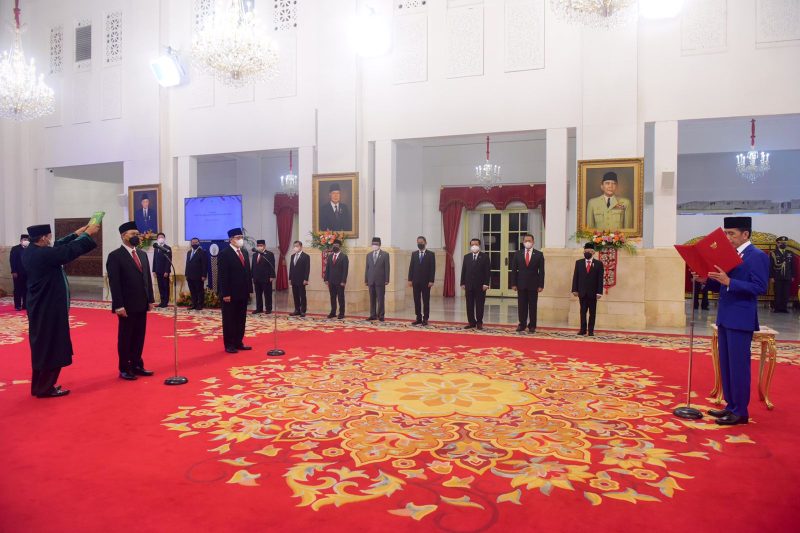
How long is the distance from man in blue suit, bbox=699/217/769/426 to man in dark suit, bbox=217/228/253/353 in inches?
207

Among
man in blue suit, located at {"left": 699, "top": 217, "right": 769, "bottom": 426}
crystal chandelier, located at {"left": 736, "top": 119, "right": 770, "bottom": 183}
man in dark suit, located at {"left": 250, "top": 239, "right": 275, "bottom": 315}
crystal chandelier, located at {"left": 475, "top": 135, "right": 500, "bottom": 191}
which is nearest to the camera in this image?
man in blue suit, located at {"left": 699, "top": 217, "right": 769, "bottom": 426}

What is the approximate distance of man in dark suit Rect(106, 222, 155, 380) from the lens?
5.66m

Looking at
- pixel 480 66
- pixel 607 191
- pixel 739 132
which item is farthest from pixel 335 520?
pixel 739 132

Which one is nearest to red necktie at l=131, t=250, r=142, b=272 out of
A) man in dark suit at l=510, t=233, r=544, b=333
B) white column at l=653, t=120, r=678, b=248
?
man in dark suit at l=510, t=233, r=544, b=333

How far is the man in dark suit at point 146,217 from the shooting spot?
525 inches

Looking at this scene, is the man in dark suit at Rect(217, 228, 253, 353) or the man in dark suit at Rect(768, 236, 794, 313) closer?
the man in dark suit at Rect(217, 228, 253, 353)

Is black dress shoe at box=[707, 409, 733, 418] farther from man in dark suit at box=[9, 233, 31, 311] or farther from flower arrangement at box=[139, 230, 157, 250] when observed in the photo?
man in dark suit at box=[9, 233, 31, 311]

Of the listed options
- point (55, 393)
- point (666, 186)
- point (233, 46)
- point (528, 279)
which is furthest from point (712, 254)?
point (233, 46)

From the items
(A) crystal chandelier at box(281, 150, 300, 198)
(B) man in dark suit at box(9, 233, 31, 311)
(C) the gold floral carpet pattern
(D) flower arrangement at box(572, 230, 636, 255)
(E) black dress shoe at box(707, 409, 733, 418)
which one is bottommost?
(C) the gold floral carpet pattern

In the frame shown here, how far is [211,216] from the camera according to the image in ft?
41.1

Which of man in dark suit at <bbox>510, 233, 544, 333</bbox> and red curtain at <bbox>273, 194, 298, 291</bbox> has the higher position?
red curtain at <bbox>273, 194, 298, 291</bbox>

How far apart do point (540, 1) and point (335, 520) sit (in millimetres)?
10183

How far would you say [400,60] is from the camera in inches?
447

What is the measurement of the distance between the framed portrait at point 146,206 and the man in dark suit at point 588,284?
9.72 meters
